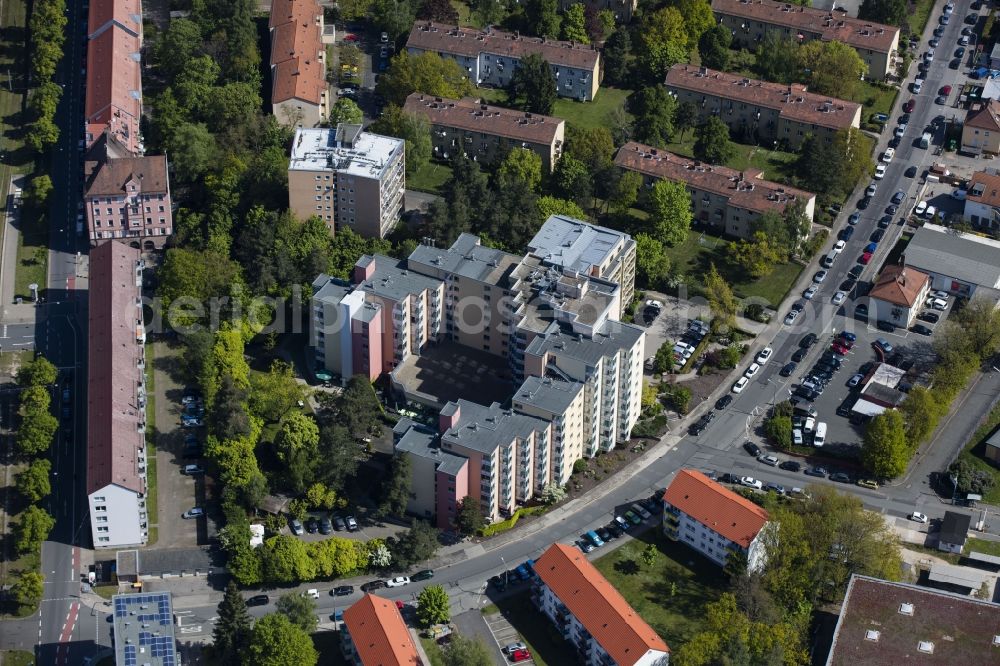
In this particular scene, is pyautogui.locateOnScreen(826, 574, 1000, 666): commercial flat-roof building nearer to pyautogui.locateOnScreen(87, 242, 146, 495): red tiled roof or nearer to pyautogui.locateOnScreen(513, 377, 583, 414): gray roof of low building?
pyautogui.locateOnScreen(513, 377, 583, 414): gray roof of low building

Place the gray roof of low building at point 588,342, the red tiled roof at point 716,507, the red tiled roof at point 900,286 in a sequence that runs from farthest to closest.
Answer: the red tiled roof at point 900,286 → the gray roof of low building at point 588,342 → the red tiled roof at point 716,507

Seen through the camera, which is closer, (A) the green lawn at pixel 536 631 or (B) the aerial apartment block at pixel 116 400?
(A) the green lawn at pixel 536 631

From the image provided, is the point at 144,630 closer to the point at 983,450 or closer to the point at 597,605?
the point at 597,605

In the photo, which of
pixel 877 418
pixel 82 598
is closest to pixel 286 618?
pixel 82 598

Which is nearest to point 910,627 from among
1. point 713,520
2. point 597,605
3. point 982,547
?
point 982,547

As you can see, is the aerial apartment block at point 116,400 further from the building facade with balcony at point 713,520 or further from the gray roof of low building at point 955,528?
the gray roof of low building at point 955,528

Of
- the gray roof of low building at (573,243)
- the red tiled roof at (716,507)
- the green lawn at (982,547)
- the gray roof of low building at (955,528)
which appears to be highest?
the gray roof of low building at (573,243)

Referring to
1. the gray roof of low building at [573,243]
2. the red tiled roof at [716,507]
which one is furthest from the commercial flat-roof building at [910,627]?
the gray roof of low building at [573,243]

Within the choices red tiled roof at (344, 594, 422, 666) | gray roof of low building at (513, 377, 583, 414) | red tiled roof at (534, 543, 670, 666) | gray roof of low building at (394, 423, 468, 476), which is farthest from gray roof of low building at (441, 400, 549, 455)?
red tiled roof at (344, 594, 422, 666)
